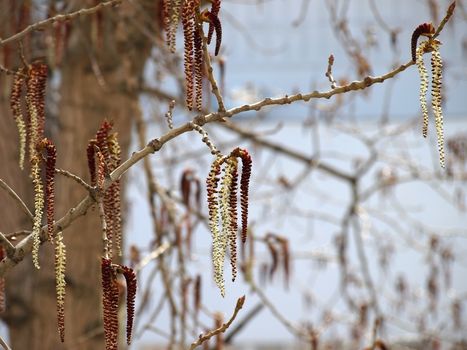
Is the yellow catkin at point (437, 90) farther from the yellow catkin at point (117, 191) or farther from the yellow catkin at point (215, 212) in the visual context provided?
the yellow catkin at point (117, 191)

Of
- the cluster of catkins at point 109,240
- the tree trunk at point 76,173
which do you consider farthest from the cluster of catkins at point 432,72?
the tree trunk at point 76,173

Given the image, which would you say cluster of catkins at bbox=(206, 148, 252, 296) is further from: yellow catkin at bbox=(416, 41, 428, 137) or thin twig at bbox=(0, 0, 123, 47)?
thin twig at bbox=(0, 0, 123, 47)

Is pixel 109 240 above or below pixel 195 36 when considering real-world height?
below

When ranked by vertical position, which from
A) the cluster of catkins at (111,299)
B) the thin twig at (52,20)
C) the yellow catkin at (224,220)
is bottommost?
the cluster of catkins at (111,299)


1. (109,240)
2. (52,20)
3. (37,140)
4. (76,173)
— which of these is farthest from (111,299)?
(76,173)

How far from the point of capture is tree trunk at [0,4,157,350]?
236cm

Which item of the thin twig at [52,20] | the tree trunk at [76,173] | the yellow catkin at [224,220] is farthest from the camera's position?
the tree trunk at [76,173]

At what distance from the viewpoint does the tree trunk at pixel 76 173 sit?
236cm

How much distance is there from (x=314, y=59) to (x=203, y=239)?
3.58ft

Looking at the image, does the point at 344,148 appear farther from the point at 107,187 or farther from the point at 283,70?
the point at 107,187

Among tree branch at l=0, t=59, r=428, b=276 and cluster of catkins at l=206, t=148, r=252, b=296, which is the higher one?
tree branch at l=0, t=59, r=428, b=276

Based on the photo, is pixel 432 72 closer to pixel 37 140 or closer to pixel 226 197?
pixel 226 197

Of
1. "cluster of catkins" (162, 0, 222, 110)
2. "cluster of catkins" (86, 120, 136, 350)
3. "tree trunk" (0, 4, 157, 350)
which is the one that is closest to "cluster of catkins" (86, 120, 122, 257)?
"cluster of catkins" (86, 120, 136, 350)

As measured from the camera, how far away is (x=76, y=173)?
7.75 ft
